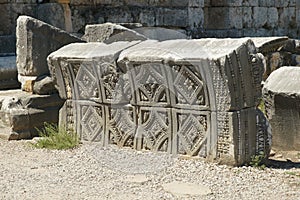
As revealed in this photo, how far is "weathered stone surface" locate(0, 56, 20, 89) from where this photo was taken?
8.09 meters

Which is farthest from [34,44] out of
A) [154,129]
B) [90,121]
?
[154,129]

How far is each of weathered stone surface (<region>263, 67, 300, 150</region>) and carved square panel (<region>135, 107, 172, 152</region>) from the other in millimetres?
1487

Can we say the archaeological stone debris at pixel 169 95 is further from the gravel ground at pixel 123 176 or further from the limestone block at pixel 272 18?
the limestone block at pixel 272 18

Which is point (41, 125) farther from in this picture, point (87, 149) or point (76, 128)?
point (87, 149)

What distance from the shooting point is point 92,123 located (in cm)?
586

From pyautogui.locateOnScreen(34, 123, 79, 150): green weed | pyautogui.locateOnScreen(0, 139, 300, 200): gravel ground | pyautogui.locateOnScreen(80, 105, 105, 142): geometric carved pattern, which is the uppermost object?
pyautogui.locateOnScreen(80, 105, 105, 142): geometric carved pattern

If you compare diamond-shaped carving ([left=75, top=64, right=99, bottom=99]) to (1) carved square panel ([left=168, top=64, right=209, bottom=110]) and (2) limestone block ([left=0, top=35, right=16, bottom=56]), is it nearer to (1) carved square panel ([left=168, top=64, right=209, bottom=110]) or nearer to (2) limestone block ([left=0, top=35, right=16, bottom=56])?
(1) carved square panel ([left=168, top=64, right=209, bottom=110])

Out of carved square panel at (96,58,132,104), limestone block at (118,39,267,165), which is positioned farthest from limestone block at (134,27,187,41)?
limestone block at (118,39,267,165)

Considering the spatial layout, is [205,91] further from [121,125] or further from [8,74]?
[8,74]

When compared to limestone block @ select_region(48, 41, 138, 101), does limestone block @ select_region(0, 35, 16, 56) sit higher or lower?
higher

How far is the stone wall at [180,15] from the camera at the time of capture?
962cm

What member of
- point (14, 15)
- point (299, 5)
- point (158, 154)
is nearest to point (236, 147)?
point (158, 154)

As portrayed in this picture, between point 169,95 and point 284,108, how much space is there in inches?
61.9

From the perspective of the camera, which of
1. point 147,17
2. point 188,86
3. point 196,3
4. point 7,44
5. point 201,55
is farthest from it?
point 196,3
